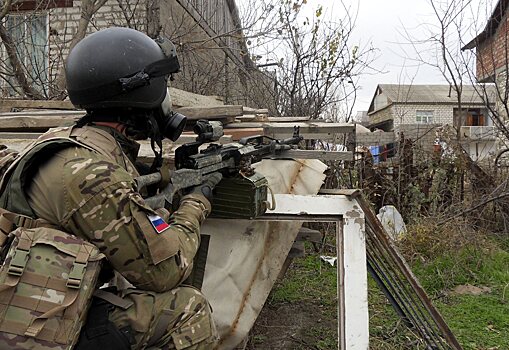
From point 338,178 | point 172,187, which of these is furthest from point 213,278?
point 338,178

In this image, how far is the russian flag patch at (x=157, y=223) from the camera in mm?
1756

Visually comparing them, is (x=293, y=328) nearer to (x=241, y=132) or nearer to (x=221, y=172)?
(x=241, y=132)

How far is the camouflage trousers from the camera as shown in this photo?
1.84 metres

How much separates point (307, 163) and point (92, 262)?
6.97 feet

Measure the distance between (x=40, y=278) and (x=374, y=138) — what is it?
→ 6.77 m

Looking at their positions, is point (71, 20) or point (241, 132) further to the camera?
point (71, 20)

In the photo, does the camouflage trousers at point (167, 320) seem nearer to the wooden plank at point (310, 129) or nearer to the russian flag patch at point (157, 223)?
the russian flag patch at point (157, 223)

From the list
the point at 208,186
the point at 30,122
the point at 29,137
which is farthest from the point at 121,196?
the point at 30,122

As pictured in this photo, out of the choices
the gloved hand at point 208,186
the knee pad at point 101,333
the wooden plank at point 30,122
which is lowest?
the knee pad at point 101,333

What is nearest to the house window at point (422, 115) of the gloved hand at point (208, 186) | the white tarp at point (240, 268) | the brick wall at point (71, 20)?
the brick wall at point (71, 20)

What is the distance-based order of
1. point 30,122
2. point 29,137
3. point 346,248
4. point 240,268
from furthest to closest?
point 30,122, point 29,137, point 240,268, point 346,248

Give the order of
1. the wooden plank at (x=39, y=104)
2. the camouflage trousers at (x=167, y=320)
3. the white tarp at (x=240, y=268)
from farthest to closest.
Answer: the wooden plank at (x=39, y=104) → the white tarp at (x=240, y=268) → the camouflage trousers at (x=167, y=320)

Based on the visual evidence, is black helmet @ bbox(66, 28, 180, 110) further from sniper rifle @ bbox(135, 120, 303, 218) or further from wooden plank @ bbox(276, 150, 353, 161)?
wooden plank @ bbox(276, 150, 353, 161)

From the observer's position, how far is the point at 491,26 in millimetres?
7824
